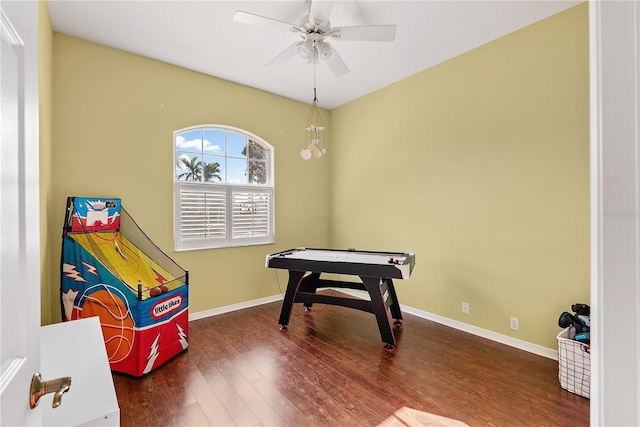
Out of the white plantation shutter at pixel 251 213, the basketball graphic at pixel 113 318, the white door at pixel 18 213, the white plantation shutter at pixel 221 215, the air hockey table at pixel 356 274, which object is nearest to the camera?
the white door at pixel 18 213

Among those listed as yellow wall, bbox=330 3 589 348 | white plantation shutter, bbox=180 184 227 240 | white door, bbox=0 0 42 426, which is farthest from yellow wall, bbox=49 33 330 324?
A: white door, bbox=0 0 42 426

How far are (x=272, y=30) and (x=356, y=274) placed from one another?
238 cm

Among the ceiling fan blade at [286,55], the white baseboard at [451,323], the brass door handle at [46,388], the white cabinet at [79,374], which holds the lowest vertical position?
the white baseboard at [451,323]

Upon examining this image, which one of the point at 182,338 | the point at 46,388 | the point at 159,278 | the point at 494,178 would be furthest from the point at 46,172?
the point at 494,178

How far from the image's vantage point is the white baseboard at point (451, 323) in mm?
2709

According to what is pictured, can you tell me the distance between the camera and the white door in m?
0.55

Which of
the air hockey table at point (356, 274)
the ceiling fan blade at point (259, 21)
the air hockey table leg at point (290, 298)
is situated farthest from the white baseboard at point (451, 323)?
the ceiling fan blade at point (259, 21)

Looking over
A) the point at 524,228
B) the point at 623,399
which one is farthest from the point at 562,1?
the point at 623,399

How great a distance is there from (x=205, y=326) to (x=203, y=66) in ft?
9.61

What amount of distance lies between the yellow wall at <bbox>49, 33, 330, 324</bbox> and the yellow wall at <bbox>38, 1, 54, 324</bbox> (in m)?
0.12

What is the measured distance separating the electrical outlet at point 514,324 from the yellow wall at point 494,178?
5cm

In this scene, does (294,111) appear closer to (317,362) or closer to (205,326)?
(205,326)

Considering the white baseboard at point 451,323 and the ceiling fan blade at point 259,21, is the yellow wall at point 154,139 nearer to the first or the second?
the white baseboard at point 451,323

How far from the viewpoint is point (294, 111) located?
450 centimetres
